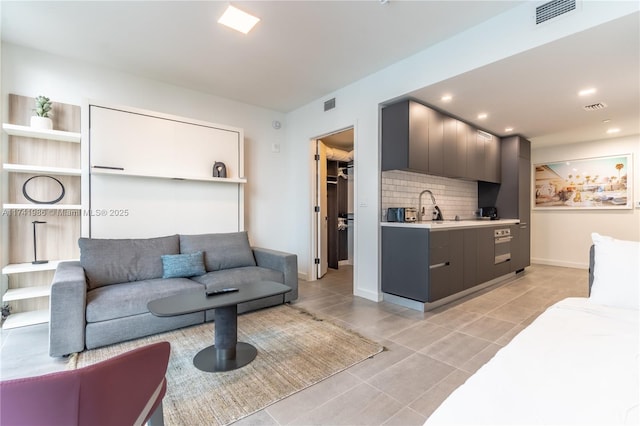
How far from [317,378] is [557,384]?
57.9 inches

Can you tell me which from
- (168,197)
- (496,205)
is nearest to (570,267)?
(496,205)

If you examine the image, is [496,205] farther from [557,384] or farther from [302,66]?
[557,384]

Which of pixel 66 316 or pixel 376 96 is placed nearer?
pixel 66 316

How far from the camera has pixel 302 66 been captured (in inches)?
135

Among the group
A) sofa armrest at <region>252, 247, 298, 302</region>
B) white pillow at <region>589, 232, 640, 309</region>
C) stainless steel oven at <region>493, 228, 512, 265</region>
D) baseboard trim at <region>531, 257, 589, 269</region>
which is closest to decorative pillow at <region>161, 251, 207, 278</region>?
sofa armrest at <region>252, 247, 298, 302</region>

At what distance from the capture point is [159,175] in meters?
3.54

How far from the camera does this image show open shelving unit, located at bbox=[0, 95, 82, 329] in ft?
9.48

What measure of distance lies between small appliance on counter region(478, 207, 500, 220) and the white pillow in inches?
150

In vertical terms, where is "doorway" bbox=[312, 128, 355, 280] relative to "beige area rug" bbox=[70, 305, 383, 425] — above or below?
above

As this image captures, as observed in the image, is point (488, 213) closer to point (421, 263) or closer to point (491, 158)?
point (491, 158)

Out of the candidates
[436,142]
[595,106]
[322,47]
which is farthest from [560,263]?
[322,47]

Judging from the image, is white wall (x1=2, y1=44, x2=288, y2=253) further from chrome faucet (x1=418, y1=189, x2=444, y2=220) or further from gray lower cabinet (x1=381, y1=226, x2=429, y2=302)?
chrome faucet (x1=418, y1=189, x2=444, y2=220)

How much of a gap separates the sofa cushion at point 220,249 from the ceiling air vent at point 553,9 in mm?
3783

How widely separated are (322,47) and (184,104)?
218cm
